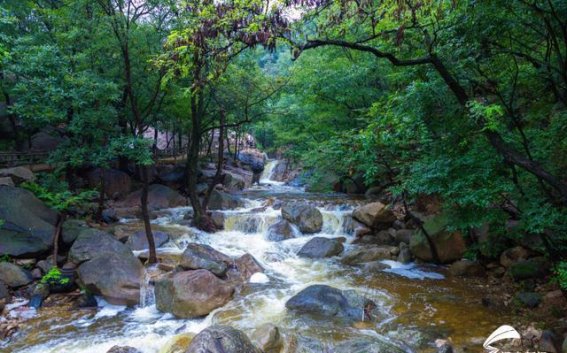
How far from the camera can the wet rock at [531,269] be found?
27.0 feet

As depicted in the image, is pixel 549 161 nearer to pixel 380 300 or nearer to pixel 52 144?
pixel 380 300

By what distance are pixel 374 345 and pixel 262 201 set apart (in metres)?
14.6

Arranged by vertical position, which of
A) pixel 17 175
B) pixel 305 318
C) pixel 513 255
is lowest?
pixel 305 318

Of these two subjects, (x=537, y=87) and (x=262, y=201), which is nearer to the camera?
(x=537, y=87)

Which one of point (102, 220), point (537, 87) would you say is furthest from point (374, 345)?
point (102, 220)

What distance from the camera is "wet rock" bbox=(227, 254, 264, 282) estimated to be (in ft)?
33.1

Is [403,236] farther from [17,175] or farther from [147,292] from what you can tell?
[17,175]

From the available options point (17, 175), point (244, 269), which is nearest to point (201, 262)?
point (244, 269)

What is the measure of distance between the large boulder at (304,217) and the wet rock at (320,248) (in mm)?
1892

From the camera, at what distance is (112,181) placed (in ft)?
64.0

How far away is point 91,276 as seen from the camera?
8.83 meters

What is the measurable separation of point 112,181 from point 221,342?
54.2ft

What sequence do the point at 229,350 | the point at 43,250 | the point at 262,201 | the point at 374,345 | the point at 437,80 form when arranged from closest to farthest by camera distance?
the point at 229,350 → the point at 374,345 → the point at 437,80 → the point at 43,250 → the point at 262,201

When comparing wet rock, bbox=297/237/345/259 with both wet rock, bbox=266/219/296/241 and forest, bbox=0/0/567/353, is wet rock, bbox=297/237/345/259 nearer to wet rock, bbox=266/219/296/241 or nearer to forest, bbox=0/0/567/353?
forest, bbox=0/0/567/353
